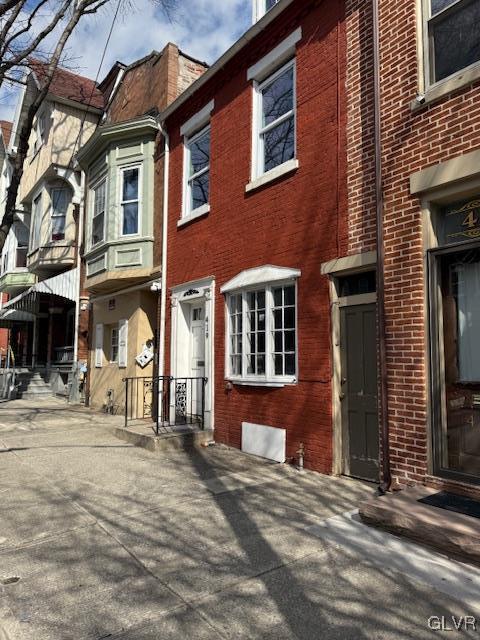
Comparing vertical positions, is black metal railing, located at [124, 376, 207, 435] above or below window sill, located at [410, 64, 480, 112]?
below

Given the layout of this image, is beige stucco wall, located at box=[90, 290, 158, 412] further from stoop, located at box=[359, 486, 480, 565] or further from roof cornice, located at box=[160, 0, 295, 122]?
stoop, located at box=[359, 486, 480, 565]

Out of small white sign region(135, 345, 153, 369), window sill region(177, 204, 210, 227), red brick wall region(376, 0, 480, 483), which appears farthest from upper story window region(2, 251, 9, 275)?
red brick wall region(376, 0, 480, 483)

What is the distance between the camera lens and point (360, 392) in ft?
18.8

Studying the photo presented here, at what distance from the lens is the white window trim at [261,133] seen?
23.2 feet

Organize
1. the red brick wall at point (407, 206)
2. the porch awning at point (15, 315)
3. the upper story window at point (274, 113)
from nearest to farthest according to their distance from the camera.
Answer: the red brick wall at point (407, 206) < the upper story window at point (274, 113) < the porch awning at point (15, 315)

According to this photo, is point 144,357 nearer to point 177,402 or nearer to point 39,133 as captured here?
point 177,402

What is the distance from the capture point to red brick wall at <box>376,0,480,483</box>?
4.81 metres

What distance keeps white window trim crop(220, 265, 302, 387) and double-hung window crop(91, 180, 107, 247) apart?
561 centimetres

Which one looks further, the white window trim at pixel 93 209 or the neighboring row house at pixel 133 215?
the white window trim at pixel 93 209

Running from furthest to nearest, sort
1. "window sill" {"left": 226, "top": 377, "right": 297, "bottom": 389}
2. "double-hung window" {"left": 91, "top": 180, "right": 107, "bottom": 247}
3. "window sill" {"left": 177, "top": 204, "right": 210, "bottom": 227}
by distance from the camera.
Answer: "double-hung window" {"left": 91, "top": 180, "right": 107, "bottom": 247} < "window sill" {"left": 177, "top": 204, "right": 210, "bottom": 227} < "window sill" {"left": 226, "top": 377, "right": 297, "bottom": 389}

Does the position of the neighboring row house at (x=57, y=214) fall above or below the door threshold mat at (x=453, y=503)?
above

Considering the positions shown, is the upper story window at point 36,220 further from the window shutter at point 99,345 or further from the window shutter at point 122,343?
the window shutter at point 122,343

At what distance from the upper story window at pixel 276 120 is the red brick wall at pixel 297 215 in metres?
0.22

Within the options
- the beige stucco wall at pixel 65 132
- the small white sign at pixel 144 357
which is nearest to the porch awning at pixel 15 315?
the beige stucco wall at pixel 65 132
